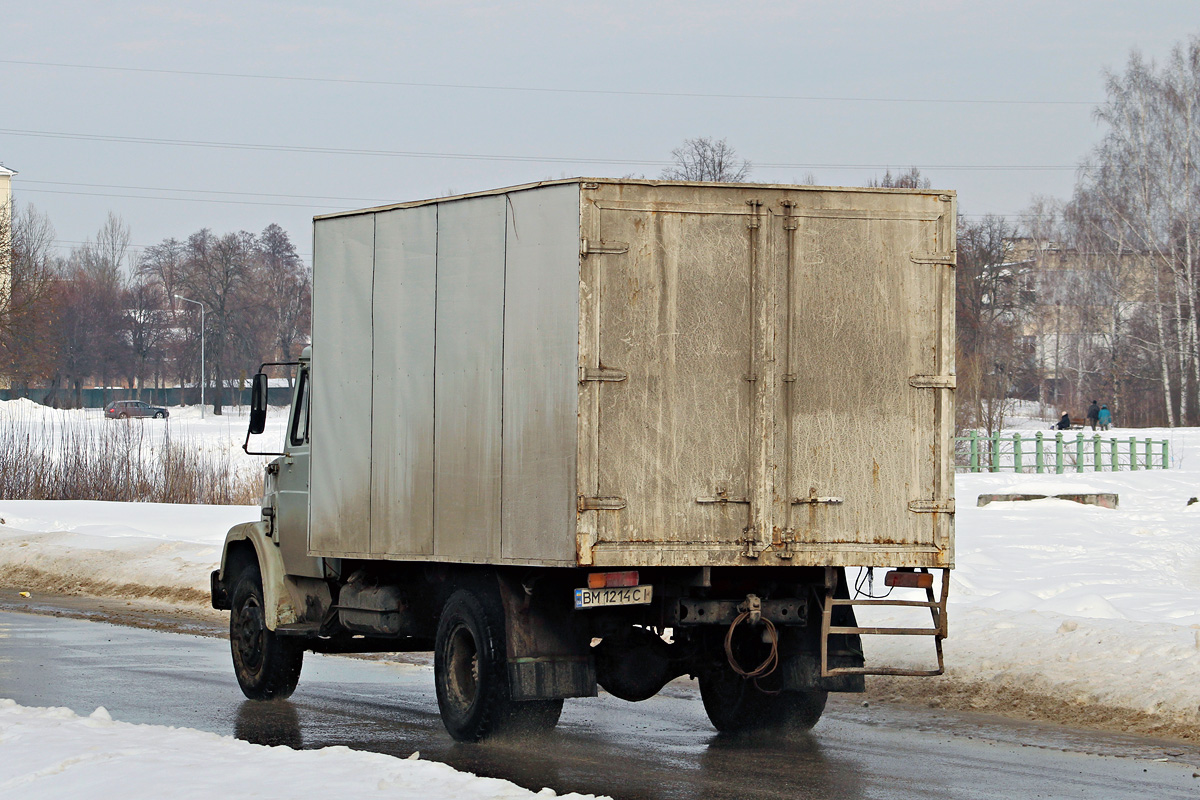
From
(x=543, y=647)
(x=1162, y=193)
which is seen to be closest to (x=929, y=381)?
(x=543, y=647)

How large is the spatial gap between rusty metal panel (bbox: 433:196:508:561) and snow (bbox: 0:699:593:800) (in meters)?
1.82

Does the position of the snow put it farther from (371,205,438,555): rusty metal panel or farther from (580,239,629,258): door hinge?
(580,239,629,258): door hinge

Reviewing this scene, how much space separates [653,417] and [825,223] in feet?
4.86

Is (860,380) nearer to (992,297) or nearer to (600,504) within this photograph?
(600,504)

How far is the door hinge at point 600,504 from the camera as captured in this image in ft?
26.4

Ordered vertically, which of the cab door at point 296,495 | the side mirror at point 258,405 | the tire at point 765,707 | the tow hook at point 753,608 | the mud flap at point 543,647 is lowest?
the tire at point 765,707

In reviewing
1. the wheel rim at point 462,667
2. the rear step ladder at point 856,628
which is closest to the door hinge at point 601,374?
the rear step ladder at point 856,628

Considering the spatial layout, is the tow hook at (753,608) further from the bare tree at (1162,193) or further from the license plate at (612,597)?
the bare tree at (1162,193)

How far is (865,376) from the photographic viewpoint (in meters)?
8.56

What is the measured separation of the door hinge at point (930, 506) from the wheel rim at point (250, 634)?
16.0 ft

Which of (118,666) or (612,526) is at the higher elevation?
(612,526)

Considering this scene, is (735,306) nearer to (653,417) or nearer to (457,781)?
(653,417)

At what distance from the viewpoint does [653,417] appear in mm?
8227

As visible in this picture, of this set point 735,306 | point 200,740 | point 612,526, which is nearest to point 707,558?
point 612,526
